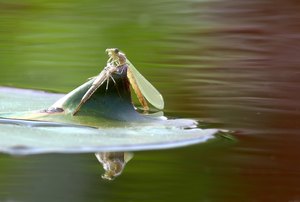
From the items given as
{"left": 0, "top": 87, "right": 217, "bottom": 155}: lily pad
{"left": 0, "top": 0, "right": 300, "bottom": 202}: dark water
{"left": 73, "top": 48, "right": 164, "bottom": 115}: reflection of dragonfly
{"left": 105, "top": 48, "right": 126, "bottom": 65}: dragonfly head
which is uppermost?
{"left": 105, "top": 48, "right": 126, "bottom": 65}: dragonfly head

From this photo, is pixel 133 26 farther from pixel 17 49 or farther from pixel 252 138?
pixel 252 138

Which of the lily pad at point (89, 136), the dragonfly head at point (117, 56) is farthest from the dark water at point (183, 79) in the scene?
the dragonfly head at point (117, 56)

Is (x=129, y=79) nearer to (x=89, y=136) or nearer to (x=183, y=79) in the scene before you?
(x=89, y=136)

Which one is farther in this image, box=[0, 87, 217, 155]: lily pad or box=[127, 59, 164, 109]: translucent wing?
box=[127, 59, 164, 109]: translucent wing

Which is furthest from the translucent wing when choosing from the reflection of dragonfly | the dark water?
the dark water

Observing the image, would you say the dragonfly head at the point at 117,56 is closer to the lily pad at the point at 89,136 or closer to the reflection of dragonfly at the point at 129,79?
the reflection of dragonfly at the point at 129,79

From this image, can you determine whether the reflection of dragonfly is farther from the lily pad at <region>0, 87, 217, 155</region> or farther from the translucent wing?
the lily pad at <region>0, 87, 217, 155</region>

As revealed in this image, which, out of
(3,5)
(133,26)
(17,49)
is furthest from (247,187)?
(3,5)
